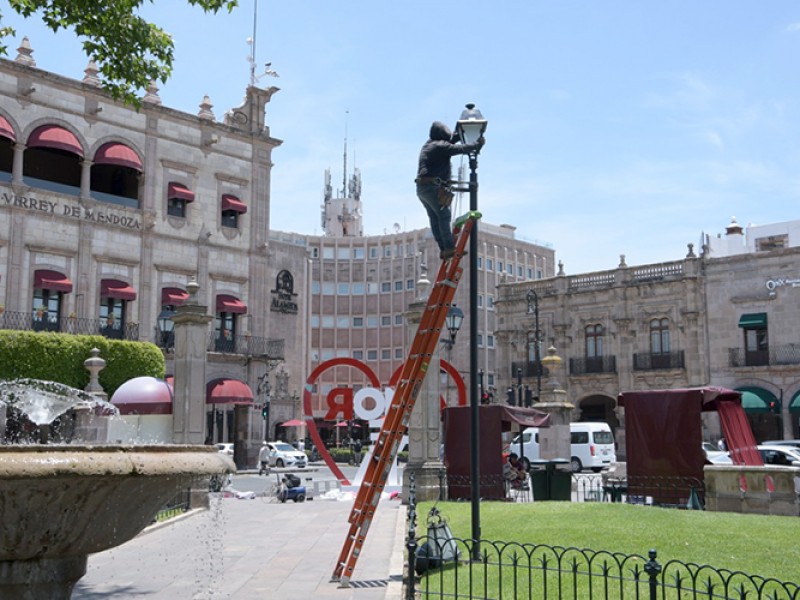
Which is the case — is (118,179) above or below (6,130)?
below

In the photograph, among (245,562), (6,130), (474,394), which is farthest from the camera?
(6,130)

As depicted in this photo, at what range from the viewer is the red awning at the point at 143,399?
86.8 ft

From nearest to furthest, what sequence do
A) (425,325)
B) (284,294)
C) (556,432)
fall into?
(425,325), (556,432), (284,294)

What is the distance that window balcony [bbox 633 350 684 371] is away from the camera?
148ft

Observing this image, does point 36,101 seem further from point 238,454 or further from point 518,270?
point 518,270

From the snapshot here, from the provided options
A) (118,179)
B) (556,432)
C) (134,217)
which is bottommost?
(556,432)

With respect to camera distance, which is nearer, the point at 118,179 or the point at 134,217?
the point at 134,217

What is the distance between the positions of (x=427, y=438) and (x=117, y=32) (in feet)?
36.6

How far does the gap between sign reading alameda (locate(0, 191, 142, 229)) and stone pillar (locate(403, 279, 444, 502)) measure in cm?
1983

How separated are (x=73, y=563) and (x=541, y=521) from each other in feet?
28.3

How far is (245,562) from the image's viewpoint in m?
12.5

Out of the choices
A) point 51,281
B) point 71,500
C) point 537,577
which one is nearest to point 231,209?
point 51,281

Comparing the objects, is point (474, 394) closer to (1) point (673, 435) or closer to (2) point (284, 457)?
(1) point (673, 435)

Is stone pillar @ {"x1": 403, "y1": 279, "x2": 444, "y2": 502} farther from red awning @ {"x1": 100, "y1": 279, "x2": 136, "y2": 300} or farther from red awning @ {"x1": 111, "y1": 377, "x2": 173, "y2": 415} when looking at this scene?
red awning @ {"x1": 100, "y1": 279, "x2": 136, "y2": 300}
